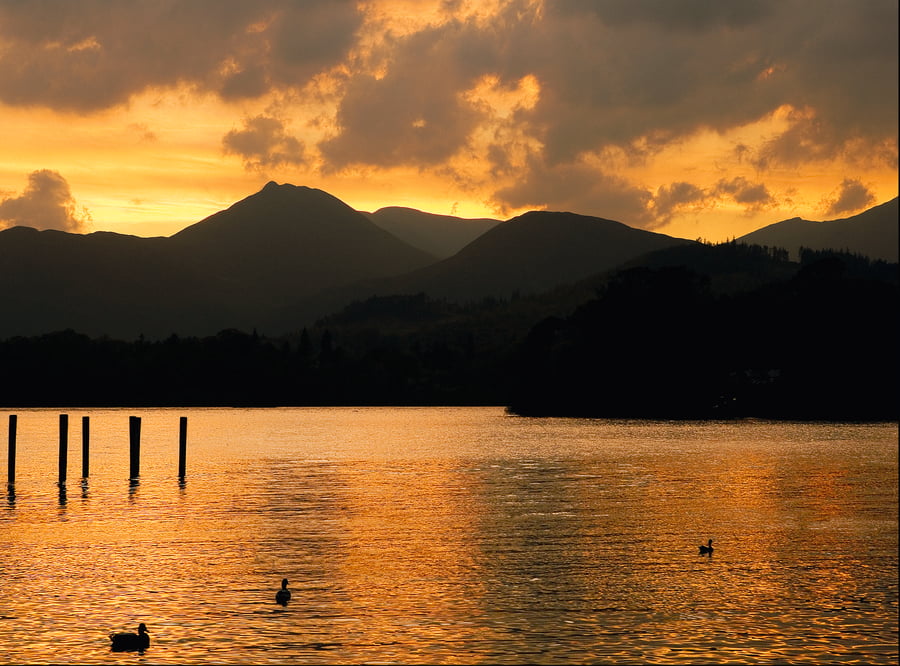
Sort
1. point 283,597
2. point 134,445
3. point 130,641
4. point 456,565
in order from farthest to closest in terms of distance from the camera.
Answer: point 134,445 → point 456,565 → point 283,597 → point 130,641

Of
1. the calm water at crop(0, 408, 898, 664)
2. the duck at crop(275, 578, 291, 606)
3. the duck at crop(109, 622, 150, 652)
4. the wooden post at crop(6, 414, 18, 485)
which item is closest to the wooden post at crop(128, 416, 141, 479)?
the calm water at crop(0, 408, 898, 664)

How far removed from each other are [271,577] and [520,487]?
33.6m

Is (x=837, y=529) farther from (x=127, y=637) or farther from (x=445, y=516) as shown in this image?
(x=127, y=637)

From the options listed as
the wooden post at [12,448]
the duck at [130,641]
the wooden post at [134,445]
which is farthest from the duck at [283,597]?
the wooden post at [134,445]

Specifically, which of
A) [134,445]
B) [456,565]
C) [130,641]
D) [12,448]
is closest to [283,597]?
[130,641]

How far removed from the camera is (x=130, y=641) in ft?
83.2

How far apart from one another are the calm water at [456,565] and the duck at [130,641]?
28 centimetres

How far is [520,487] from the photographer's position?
220 ft

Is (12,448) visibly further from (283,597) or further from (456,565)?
(283,597)

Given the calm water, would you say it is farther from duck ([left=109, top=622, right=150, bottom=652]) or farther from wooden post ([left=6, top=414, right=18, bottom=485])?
wooden post ([left=6, top=414, right=18, bottom=485])

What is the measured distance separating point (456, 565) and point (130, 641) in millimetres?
13891

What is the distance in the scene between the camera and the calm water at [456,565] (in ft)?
86.8

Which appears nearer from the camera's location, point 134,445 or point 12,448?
point 12,448

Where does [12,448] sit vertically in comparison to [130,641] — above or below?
above
